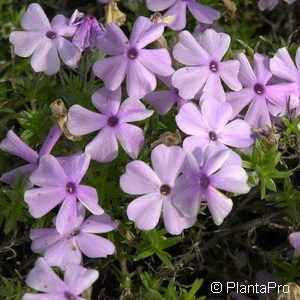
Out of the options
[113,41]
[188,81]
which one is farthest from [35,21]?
[188,81]

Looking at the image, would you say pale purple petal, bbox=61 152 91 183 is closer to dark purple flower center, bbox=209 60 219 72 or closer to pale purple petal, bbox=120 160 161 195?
pale purple petal, bbox=120 160 161 195

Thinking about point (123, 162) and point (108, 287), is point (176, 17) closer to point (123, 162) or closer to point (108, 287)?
point (123, 162)

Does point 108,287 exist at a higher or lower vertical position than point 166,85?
lower

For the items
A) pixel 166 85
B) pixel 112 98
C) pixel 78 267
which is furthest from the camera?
pixel 166 85

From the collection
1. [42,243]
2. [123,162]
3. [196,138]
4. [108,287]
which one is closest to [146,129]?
[123,162]

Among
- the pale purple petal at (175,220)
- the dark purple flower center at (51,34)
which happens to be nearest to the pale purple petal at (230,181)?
the pale purple petal at (175,220)

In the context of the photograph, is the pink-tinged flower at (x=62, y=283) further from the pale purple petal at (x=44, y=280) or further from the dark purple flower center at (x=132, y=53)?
the dark purple flower center at (x=132, y=53)
